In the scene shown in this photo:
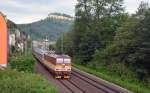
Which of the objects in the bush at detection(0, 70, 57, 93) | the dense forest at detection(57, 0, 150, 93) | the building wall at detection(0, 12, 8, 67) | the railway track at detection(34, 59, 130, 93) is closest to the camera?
the bush at detection(0, 70, 57, 93)

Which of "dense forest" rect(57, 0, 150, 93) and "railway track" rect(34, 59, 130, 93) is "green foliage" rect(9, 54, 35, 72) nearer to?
"railway track" rect(34, 59, 130, 93)

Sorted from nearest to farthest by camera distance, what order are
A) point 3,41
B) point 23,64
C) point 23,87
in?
point 23,87 < point 23,64 < point 3,41

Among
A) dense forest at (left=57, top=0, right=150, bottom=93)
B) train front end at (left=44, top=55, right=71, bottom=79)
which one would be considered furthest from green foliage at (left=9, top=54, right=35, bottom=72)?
dense forest at (left=57, top=0, right=150, bottom=93)

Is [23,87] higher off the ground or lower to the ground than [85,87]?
higher

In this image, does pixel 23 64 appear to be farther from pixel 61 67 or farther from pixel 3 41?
pixel 61 67

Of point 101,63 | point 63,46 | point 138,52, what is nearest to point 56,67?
point 138,52

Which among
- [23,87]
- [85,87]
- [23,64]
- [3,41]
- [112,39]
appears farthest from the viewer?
[112,39]

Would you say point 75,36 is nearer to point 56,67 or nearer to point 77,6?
point 77,6

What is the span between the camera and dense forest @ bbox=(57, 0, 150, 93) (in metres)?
56.2

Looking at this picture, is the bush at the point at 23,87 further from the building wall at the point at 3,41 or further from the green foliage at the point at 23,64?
the building wall at the point at 3,41

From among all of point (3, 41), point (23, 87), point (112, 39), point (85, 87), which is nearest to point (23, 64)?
point (3, 41)

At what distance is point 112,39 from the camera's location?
8394cm

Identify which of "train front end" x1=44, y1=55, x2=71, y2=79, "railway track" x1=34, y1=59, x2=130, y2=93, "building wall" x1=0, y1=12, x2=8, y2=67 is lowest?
"railway track" x1=34, y1=59, x2=130, y2=93

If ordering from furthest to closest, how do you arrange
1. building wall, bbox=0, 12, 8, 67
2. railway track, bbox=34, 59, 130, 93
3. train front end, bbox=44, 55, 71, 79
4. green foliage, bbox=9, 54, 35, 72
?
1. building wall, bbox=0, 12, 8, 67
2. train front end, bbox=44, 55, 71, 79
3. green foliage, bbox=9, 54, 35, 72
4. railway track, bbox=34, 59, 130, 93
